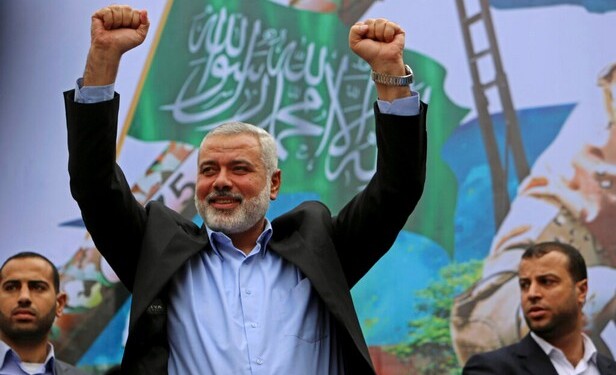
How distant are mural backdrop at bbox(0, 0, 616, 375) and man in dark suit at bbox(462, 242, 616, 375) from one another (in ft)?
2.59

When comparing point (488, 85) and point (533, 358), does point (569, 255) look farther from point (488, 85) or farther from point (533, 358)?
point (488, 85)

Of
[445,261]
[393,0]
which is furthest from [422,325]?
[393,0]

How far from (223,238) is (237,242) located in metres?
0.05

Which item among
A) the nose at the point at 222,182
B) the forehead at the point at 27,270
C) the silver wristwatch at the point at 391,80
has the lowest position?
the forehead at the point at 27,270

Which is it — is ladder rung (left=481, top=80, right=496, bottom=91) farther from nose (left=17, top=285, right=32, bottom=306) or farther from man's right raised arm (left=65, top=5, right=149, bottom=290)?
man's right raised arm (left=65, top=5, right=149, bottom=290)

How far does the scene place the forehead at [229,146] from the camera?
2.52 meters

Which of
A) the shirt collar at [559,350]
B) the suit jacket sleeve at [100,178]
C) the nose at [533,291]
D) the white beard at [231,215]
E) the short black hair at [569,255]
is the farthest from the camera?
the short black hair at [569,255]

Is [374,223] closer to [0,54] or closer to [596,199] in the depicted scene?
[596,199]

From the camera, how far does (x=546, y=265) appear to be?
386cm

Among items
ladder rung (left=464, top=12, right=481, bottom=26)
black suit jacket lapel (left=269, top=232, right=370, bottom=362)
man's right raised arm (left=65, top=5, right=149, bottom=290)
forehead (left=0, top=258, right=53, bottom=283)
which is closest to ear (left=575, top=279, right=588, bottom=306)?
ladder rung (left=464, top=12, right=481, bottom=26)

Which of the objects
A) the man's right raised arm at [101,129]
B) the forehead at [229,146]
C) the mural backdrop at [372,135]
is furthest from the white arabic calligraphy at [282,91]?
the man's right raised arm at [101,129]

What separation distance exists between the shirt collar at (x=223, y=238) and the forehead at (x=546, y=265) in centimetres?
155

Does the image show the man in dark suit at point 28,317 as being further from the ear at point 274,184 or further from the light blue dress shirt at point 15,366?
the ear at point 274,184

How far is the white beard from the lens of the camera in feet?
8.13
